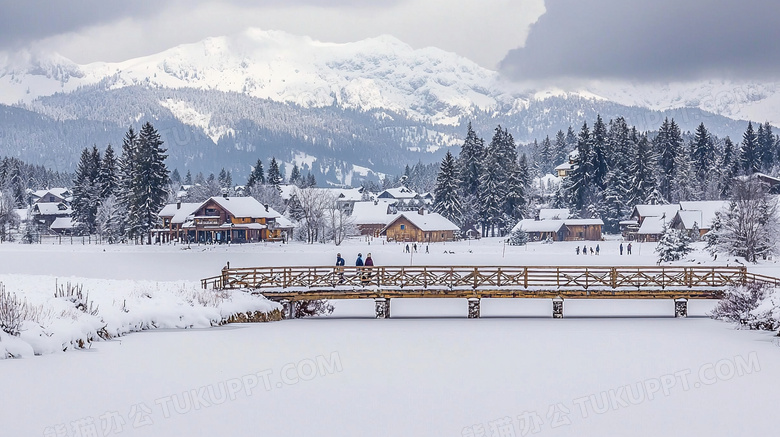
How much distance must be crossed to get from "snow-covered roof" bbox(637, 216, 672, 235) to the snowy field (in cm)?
7248

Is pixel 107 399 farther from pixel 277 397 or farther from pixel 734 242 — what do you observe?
pixel 734 242

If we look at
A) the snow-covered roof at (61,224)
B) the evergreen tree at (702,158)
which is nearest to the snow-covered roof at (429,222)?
the evergreen tree at (702,158)

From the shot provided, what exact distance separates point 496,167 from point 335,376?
327 ft

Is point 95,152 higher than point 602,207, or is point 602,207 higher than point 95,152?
point 95,152

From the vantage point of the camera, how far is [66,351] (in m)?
23.9

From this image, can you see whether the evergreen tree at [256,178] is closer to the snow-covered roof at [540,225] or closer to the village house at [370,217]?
the village house at [370,217]

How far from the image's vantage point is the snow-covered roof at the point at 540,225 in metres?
114

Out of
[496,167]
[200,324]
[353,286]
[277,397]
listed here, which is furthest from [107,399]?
[496,167]

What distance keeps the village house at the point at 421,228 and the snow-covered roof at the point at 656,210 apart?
25.5 meters

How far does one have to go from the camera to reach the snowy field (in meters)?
16.2

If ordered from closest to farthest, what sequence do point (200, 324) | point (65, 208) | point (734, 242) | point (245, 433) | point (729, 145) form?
point (245, 433) < point (200, 324) < point (734, 242) < point (729, 145) < point (65, 208)

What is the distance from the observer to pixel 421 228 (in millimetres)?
114500

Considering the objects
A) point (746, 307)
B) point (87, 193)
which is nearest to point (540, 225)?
point (87, 193)

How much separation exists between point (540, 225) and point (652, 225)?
597 inches
